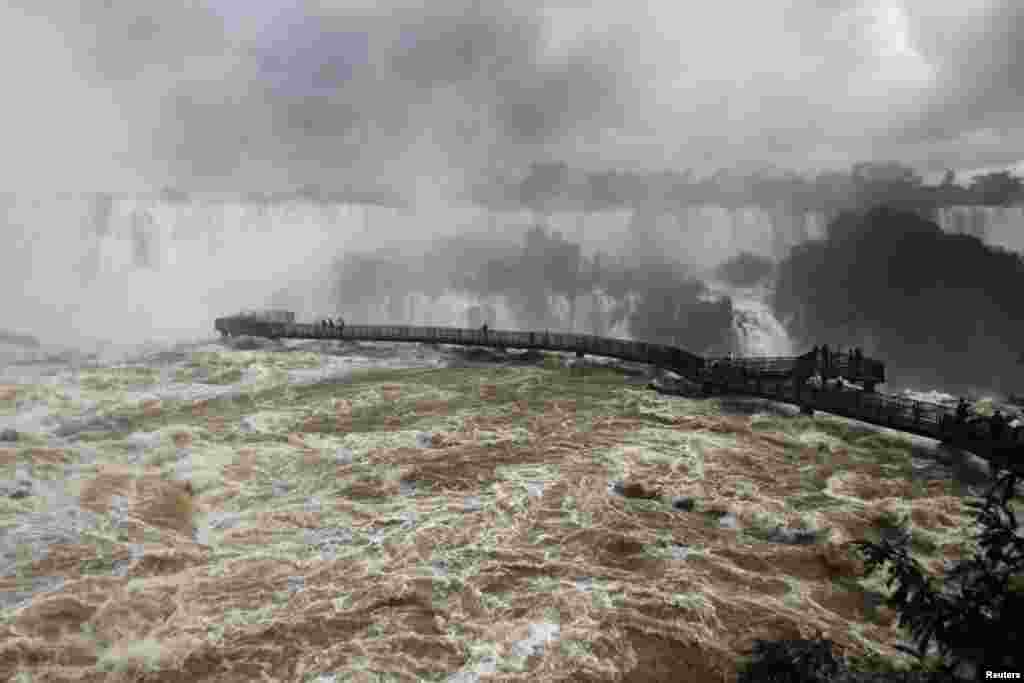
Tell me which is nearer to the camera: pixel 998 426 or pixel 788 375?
pixel 998 426

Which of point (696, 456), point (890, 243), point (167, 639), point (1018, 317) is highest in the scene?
point (890, 243)

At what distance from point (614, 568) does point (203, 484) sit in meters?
13.6

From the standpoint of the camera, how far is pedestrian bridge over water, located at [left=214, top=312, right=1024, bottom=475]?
20656mm

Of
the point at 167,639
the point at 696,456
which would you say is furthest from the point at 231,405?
the point at 696,456

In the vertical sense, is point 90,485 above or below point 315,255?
below

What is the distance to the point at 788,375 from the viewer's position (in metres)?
28.8

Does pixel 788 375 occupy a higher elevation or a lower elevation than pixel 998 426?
higher

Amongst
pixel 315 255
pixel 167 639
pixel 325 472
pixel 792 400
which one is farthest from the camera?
pixel 315 255

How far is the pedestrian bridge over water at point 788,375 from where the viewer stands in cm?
2066

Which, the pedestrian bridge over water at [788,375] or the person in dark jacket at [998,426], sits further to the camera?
the pedestrian bridge over water at [788,375]

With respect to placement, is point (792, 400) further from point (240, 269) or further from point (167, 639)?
point (240, 269)

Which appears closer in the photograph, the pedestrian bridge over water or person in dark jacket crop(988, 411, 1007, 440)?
person in dark jacket crop(988, 411, 1007, 440)

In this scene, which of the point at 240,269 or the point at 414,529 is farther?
the point at 240,269

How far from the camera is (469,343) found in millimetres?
A: 44938
